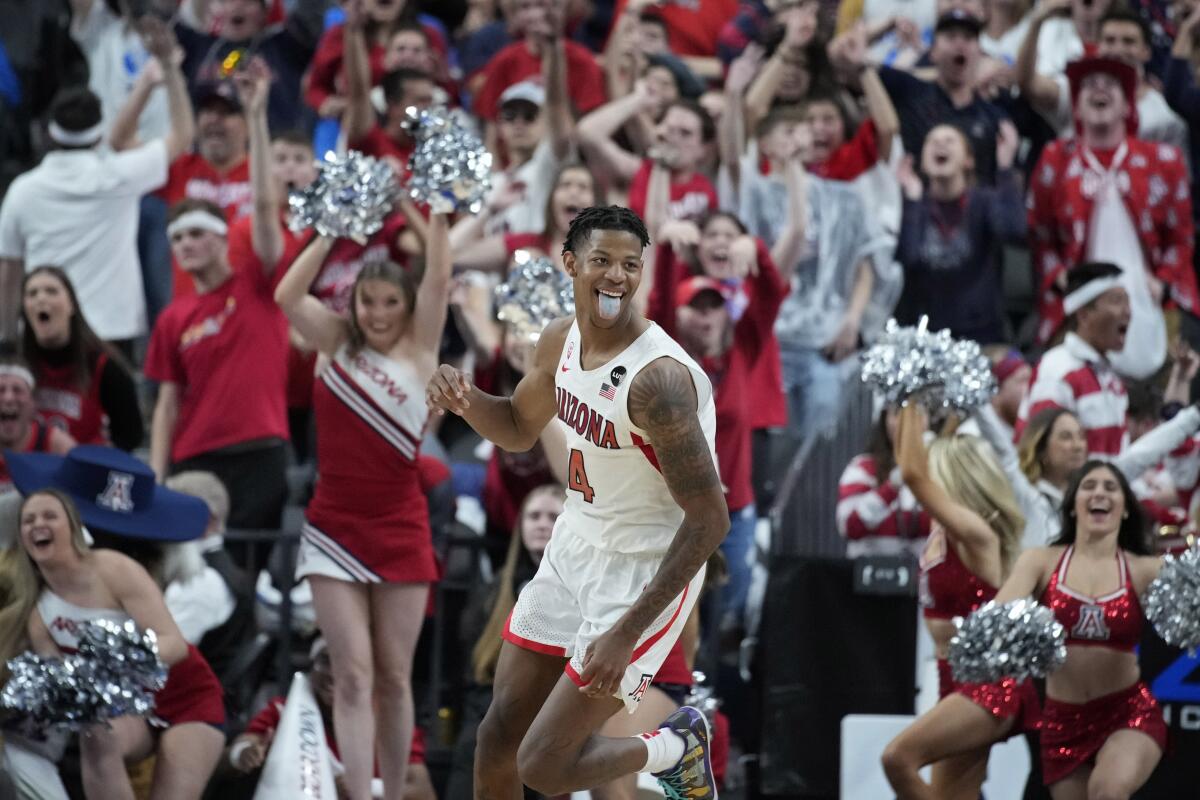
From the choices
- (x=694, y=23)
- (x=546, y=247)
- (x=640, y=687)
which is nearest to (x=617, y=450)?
(x=640, y=687)

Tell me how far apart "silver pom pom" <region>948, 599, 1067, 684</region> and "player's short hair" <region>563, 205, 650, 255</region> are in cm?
227

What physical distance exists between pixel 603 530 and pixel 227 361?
3.46 meters

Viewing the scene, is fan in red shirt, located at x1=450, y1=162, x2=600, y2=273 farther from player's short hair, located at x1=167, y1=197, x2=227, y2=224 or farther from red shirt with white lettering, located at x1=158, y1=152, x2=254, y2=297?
red shirt with white lettering, located at x1=158, y1=152, x2=254, y2=297

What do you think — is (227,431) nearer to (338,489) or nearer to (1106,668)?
(338,489)

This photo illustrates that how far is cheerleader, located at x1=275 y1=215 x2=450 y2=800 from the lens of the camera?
6957 millimetres

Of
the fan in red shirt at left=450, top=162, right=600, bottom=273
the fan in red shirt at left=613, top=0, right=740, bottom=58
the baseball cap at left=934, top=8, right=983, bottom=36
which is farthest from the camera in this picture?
the fan in red shirt at left=613, top=0, right=740, bottom=58

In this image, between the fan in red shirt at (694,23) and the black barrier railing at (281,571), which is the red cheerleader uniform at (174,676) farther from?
the fan in red shirt at (694,23)

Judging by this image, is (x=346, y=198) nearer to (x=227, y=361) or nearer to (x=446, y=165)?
(x=446, y=165)

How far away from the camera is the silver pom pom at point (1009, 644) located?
6.71 metres

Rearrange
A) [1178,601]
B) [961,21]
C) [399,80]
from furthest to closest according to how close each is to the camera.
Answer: [961,21], [399,80], [1178,601]

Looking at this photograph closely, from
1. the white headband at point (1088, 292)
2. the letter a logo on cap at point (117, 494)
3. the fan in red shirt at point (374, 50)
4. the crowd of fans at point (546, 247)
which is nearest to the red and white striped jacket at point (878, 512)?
the crowd of fans at point (546, 247)

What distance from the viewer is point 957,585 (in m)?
7.39

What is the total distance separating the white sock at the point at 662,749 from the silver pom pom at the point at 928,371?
219 centimetres

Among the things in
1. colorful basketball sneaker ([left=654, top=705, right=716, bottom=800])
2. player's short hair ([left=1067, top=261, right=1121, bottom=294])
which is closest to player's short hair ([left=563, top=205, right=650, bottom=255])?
colorful basketball sneaker ([left=654, top=705, right=716, bottom=800])
